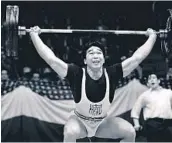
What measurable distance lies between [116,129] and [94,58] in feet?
2.18

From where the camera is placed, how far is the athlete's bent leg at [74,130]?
3732 mm

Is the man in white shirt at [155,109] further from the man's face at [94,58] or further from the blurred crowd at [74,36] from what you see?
the man's face at [94,58]

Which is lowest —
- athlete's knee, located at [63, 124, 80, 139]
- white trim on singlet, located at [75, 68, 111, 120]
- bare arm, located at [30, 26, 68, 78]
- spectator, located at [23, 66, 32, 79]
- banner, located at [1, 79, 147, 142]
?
banner, located at [1, 79, 147, 142]

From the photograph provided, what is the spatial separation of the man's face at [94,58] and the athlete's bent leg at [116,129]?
1.66 ft

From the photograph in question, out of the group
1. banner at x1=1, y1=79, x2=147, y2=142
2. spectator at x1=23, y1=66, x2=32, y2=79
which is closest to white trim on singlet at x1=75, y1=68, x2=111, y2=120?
banner at x1=1, y1=79, x2=147, y2=142

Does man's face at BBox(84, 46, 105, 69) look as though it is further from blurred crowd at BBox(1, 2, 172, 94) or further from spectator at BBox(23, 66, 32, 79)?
spectator at BBox(23, 66, 32, 79)

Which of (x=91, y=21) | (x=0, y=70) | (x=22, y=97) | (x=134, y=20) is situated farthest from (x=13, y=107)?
(x=134, y=20)

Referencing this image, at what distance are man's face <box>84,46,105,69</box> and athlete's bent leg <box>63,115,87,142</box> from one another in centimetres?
51

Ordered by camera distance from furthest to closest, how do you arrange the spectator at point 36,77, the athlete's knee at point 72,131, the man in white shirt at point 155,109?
the spectator at point 36,77 → the man in white shirt at point 155,109 → the athlete's knee at point 72,131

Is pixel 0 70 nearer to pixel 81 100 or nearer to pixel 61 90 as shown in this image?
pixel 61 90

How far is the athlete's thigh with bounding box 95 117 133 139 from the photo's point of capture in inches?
150

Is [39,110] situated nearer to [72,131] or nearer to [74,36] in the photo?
[74,36]

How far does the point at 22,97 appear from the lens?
20.4 feet

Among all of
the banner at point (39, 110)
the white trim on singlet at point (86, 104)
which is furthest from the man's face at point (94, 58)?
the banner at point (39, 110)
